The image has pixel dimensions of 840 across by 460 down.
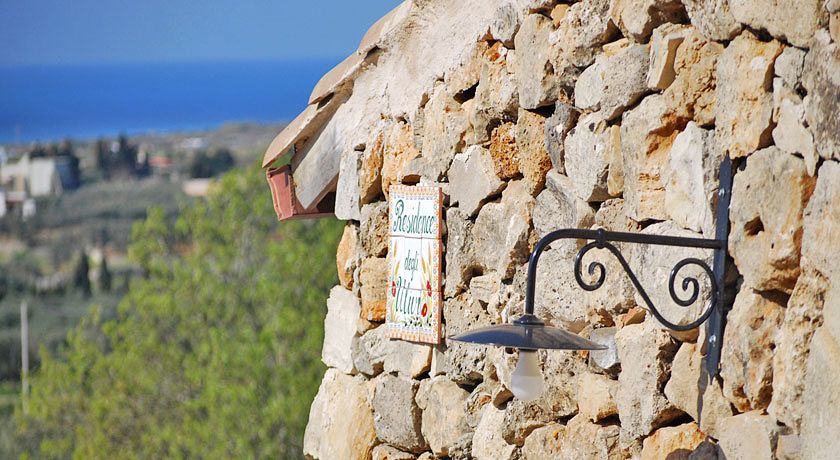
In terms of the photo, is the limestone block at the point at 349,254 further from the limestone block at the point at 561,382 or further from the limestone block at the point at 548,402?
the limestone block at the point at 561,382

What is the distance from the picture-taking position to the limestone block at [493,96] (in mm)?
3469

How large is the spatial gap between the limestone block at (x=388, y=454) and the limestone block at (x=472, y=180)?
88 centimetres

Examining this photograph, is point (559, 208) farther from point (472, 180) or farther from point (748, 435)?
point (748, 435)

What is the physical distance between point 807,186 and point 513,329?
0.68 m

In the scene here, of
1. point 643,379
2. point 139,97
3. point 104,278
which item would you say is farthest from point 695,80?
point 139,97

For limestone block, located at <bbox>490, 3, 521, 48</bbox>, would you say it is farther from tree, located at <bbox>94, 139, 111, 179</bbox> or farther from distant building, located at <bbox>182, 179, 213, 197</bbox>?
tree, located at <bbox>94, 139, 111, 179</bbox>

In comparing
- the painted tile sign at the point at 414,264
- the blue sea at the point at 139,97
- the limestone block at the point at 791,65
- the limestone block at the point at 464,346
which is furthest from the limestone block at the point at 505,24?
the blue sea at the point at 139,97

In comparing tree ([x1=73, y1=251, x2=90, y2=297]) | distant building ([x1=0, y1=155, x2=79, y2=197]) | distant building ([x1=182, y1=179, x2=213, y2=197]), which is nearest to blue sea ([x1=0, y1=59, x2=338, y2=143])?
distant building ([x1=0, y1=155, x2=79, y2=197])

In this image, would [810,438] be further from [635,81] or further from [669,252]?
[635,81]

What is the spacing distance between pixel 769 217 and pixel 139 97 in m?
90.1

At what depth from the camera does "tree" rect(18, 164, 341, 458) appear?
57.7 feet

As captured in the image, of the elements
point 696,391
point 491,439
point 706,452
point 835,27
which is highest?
point 835,27

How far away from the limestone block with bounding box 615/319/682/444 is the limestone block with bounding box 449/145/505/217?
2.67ft

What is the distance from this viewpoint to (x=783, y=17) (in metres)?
2.26
